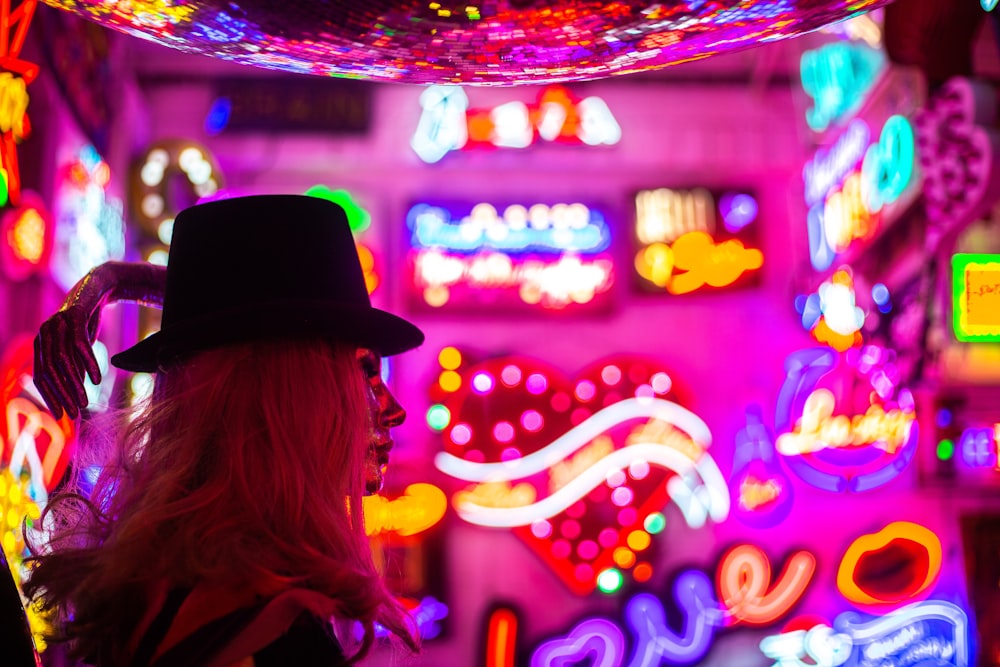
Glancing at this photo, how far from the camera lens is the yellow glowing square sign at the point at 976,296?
436 cm

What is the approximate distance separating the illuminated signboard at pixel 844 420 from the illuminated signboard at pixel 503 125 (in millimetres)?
1907

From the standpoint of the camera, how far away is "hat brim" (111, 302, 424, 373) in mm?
1000

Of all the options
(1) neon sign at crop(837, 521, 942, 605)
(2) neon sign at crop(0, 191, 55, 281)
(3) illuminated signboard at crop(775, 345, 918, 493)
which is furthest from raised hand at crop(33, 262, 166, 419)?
(1) neon sign at crop(837, 521, 942, 605)

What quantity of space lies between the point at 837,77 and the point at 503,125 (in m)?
1.96

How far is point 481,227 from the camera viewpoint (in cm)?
604

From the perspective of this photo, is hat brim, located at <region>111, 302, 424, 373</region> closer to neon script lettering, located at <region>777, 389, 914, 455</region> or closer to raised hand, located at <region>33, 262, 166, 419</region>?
raised hand, located at <region>33, 262, 166, 419</region>

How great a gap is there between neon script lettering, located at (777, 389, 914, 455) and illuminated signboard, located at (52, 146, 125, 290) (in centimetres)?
380

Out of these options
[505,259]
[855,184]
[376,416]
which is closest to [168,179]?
[505,259]

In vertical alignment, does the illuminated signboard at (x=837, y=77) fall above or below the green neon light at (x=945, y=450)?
above

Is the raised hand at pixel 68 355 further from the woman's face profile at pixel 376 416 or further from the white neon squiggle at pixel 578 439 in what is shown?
the white neon squiggle at pixel 578 439

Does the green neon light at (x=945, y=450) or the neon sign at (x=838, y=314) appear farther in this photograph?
the neon sign at (x=838, y=314)

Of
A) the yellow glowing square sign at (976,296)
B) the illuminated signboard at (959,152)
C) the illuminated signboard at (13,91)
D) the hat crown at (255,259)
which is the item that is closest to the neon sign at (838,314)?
the yellow glowing square sign at (976,296)

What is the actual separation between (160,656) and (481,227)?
5261 mm

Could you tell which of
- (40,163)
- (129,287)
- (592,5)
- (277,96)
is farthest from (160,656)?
(277,96)
